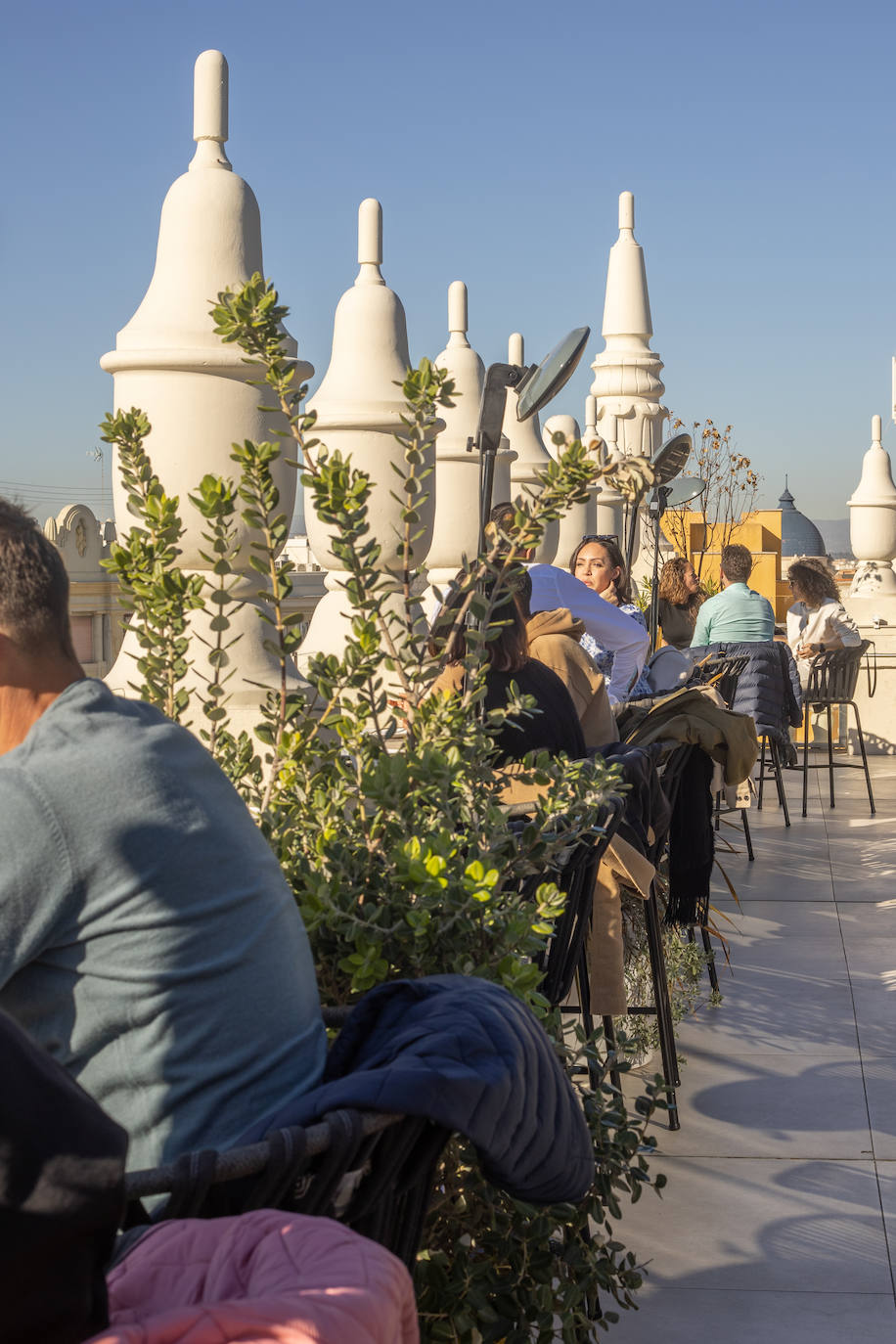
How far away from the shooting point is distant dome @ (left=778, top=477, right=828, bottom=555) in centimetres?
5102

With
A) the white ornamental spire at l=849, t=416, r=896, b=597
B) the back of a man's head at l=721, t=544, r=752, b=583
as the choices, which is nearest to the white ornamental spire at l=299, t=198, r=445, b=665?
the back of a man's head at l=721, t=544, r=752, b=583

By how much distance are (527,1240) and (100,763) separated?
1.10 meters

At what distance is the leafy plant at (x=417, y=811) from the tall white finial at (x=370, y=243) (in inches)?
102

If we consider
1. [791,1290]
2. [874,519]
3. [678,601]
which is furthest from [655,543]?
[874,519]

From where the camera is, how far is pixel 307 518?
4.65 meters

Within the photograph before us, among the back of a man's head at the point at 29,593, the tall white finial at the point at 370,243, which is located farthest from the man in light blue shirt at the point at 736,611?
the back of a man's head at the point at 29,593

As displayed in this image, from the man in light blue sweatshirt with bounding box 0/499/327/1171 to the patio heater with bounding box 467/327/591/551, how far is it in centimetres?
223

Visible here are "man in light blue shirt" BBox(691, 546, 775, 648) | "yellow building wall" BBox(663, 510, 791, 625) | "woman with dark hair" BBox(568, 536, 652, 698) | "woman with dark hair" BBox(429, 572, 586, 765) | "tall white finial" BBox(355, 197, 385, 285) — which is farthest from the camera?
"yellow building wall" BBox(663, 510, 791, 625)

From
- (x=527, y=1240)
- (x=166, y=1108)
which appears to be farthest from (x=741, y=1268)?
(x=166, y=1108)

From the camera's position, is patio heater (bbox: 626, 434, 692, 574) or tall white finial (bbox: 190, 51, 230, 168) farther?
patio heater (bbox: 626, 434, 692, 574)

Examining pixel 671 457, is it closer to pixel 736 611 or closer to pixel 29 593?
pixel 736 611

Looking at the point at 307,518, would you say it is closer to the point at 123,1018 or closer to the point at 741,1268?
the point at 741,1268

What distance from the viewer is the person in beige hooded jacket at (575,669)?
434cm

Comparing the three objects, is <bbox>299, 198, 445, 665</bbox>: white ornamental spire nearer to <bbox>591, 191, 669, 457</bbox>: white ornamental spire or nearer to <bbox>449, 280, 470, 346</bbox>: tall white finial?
<bbox>449, 280, 470, 346</bbox>: tall white finial
